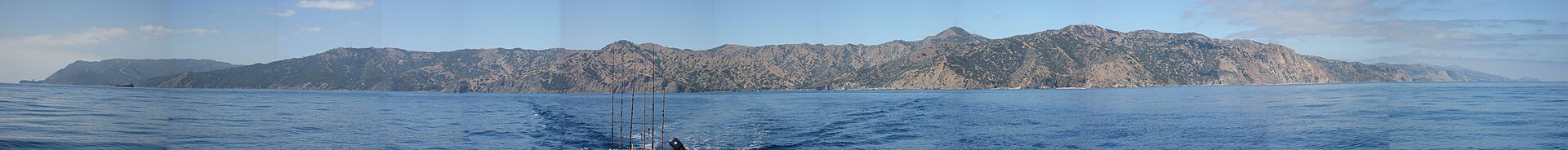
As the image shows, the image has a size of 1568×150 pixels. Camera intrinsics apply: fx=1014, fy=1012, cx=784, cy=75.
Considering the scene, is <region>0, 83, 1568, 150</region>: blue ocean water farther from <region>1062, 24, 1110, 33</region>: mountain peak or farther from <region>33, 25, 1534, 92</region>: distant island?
<region>1062, 24, 1110, 33</region>: mountain peak

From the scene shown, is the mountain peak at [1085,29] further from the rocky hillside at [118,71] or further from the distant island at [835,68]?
the rocky hillside at [118,71]

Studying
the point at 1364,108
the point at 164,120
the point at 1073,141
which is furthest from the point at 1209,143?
the point at 164,120

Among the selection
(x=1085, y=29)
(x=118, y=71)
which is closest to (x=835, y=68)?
(x=1085, y=29)

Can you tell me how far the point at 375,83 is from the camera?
513 feet

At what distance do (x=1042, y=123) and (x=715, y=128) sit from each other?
35.6ft

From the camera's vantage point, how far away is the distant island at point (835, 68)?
13862 centimetres

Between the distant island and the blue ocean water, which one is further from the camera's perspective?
the distant island

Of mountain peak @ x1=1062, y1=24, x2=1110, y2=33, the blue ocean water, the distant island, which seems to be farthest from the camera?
mountain peak @ x1=1062, y1=24, x2=1110, y2=33

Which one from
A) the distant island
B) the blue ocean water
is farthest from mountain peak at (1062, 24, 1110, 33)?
the blue ocean water

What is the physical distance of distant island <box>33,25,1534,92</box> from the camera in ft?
455

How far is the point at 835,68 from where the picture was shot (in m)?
179

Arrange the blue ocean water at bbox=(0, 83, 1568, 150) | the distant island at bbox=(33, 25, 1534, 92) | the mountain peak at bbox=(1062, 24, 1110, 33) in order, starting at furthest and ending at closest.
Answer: the mountain peak at bbox=(1062, 24, 1110, 33)
the distant island at bbox=(33, 25, 1534, 92)
the blue ocean water at bbox=(0, 83, 1568, 150)

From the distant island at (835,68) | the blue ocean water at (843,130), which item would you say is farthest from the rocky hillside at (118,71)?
the blue ocean water at (843,130)

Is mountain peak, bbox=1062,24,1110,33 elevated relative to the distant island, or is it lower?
elevated
